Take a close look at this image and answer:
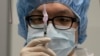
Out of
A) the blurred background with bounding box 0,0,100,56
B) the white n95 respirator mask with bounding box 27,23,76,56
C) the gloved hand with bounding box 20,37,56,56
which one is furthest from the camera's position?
the blurred background with bounding box 0,0,100,56

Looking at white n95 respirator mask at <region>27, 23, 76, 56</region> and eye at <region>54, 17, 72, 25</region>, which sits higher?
eye at <region>54, 17, 72, 25</region>

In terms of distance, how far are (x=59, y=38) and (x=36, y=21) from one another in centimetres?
16

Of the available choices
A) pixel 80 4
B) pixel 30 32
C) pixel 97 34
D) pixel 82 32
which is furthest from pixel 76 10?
pixel 97 34

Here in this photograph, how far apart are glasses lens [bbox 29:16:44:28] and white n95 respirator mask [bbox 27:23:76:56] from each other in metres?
0.02

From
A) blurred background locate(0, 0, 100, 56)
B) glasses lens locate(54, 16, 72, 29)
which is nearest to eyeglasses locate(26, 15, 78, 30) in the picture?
glasses lens locate(54, 16, 72, 29)

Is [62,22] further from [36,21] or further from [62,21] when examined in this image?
[36,21]

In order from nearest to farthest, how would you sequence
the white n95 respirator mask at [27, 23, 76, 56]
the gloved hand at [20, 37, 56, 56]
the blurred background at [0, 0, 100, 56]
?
the gloved hand at [20, 37, 56, 56] < the white n95 respirator mask at [27, 23, 76, 56] < the blurred background at [0, 0, 100, 56]

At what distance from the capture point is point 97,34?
167 centimetres

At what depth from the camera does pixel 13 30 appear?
5.38ft

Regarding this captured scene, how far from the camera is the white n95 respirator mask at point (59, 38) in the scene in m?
1.07

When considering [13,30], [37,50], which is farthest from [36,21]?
[13,30]

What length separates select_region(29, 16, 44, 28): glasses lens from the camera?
1.12m

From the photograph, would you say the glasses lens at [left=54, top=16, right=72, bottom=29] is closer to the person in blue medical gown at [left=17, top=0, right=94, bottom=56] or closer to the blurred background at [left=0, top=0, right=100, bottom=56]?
the person in blue medical gown at [left=17, top=0, right=94, bottom=56]

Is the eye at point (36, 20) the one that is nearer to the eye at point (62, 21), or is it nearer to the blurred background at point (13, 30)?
the eye at point (62, 21)
